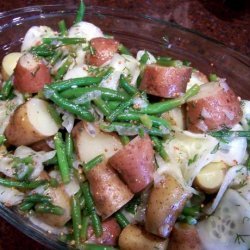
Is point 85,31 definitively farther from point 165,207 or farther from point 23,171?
point 165,207

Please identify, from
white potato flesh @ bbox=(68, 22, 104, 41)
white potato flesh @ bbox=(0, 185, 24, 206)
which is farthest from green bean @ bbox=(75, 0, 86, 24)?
white potato flesh @ bbox=(0, 185, 24, 206)

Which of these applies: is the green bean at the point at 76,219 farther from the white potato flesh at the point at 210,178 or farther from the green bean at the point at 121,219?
the white potato flesh at the point at 210,178

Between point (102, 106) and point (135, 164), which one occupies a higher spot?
point (102, 106)

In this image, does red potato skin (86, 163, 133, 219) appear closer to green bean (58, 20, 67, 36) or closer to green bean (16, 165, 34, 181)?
green bean (16, 165, 34, 181)

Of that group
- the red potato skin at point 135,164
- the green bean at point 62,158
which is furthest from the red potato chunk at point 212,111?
the green bean at point 62,158

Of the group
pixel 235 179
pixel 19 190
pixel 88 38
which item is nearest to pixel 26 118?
pixel 19 190

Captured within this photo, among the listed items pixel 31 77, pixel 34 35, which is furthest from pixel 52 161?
pixel 34 35
